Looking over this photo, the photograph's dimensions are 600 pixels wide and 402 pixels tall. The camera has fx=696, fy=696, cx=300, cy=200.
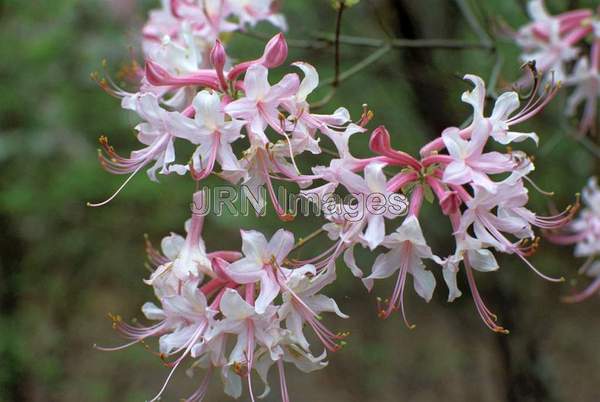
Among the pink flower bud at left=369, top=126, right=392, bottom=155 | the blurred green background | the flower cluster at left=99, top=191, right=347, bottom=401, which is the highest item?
the pink flower bud at left=369, top=126, right=392, bottom=155

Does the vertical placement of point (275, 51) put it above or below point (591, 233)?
above

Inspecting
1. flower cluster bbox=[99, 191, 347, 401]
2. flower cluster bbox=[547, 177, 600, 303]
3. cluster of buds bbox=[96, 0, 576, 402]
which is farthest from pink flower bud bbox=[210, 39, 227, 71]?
flower cluster bbox=[547, 177, 600, 303]

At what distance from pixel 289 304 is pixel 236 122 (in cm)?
36

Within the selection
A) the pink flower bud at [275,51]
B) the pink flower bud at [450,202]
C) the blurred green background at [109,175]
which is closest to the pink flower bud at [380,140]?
the pink flower bud at [450,202]

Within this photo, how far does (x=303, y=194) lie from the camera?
1.26 metres

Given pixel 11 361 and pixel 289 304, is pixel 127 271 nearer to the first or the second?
pixel 11 361

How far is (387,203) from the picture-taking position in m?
1.24

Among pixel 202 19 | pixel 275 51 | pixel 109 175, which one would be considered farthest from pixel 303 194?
pixel 109 175

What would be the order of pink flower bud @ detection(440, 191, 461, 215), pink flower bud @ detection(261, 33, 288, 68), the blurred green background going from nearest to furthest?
pink flower bud @ detection(440, 191, 461, 215) < pink flower bud @ detection(261, 33, 288, 68) < the blurred green background

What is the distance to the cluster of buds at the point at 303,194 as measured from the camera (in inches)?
48.7

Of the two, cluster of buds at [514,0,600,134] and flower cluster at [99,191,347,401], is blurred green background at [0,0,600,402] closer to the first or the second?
cluster of buds at [514,0,600,134]

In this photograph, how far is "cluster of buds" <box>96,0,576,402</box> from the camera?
1236mm

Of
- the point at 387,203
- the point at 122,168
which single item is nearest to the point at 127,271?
the point at 122,168

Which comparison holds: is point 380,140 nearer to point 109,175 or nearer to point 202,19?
point 202,19
